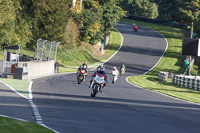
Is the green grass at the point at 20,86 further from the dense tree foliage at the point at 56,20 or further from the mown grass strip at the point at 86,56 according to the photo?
the mown grass strip at the point at 86,56

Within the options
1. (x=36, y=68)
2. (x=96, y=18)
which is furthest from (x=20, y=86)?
(x=96, y=18)

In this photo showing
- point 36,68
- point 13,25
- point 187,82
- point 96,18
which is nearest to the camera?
point 36,68

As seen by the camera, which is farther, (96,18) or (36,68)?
(96,18)

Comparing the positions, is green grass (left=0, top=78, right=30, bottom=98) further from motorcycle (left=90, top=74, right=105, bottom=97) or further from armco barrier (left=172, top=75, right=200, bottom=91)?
armco barrier (left=172, top=75, right=200, bottom=91)

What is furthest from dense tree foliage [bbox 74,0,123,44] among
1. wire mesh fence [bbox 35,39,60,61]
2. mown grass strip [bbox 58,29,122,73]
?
wire mesh fence [bbox 35,39,60,61]

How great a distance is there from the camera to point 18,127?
10289 millimetres

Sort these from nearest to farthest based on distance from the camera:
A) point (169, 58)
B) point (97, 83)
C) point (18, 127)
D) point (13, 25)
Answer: point (18, 127) < point (97, 83) < point (13, 25) < point (169, 58)

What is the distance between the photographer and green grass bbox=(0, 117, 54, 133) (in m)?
9.86

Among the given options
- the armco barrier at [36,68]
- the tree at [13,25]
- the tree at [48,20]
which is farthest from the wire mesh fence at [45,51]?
the tree at [48,20]

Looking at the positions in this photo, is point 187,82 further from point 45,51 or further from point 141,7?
point 141,7

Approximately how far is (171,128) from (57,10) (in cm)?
4251

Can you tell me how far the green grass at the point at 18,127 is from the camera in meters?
9.86

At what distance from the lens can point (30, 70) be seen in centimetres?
3069

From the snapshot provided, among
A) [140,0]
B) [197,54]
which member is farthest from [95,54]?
[140,0]
